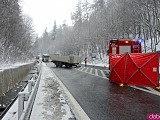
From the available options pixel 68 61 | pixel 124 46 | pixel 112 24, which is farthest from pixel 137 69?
pixel 112 24

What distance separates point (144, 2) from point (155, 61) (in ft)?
65.4

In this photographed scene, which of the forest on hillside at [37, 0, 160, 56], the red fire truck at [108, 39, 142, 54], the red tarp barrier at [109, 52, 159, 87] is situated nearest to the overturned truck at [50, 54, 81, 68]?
the forest on hillside at [37, 0, 160, 56]

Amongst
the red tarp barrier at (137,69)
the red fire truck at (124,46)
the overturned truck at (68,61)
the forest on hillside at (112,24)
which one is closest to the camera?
the red tarp barrier at (137,69)

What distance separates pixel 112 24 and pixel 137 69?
36.6 meters

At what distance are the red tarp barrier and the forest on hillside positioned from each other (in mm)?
16367

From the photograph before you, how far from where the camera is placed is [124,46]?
1733 cm

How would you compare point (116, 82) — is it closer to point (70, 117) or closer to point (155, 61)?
point (155, 61)

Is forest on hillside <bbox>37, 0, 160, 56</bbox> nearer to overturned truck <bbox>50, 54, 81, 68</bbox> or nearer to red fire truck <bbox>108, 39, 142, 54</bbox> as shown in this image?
overturned truck <bbox>50, 54, 81, 68</bbox>

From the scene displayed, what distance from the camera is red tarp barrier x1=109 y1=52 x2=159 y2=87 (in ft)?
36.2

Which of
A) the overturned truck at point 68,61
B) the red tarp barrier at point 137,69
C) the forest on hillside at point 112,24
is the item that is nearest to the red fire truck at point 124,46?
the red tarp barrier at point 137,69

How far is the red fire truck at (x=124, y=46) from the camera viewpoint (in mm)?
17125

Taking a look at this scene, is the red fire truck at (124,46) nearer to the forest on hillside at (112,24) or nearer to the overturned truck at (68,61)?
the forest on hillside at (112,24)

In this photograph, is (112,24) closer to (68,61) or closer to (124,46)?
(68,61)

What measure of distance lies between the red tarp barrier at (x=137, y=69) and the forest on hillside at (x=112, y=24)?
16.4 metres
